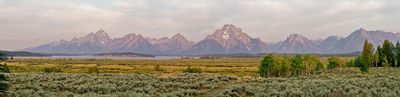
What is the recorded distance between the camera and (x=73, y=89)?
111ft

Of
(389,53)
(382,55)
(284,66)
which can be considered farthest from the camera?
(382,55)

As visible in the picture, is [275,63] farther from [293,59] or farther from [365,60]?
[365,60]

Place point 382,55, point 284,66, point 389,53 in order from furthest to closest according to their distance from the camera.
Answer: point 382,55
point 389,53
point 284,66

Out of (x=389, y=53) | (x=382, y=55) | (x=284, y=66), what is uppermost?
(x=389, y=53)

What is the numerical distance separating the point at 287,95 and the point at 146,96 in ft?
25.9

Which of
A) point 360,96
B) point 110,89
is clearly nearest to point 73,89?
point 110,89

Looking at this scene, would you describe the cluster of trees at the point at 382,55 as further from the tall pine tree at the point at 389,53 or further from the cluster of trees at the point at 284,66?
the cluster of trees at the point at 284,66

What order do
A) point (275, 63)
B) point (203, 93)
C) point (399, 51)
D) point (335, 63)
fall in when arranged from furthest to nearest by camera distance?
point (335, 63), point (399, 51), point (275, 63), point (203, 93)

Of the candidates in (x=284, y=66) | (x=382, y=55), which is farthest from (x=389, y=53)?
(x=284, y=66)

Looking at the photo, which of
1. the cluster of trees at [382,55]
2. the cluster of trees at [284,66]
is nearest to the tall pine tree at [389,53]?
the cluster of trees at [382,55]

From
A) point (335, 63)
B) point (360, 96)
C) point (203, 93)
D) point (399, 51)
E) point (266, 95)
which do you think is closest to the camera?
point (360, 96)

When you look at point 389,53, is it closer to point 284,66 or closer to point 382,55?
point 382,55

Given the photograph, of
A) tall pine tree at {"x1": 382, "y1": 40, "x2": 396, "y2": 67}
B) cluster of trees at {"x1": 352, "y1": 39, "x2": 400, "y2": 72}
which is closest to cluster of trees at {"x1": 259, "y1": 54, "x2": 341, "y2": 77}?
cluster of trees at {"x1": 352, "y1": 39, "x2": 400, "y2": 72}

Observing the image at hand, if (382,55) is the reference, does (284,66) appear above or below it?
below
